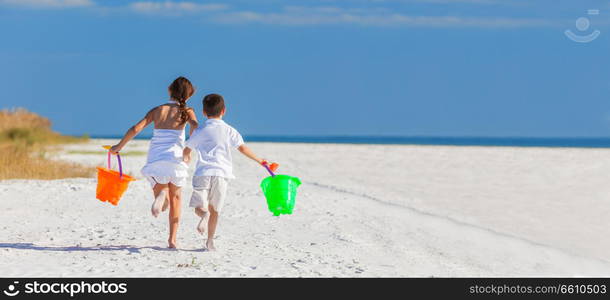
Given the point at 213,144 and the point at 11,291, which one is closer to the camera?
the point at 11,291

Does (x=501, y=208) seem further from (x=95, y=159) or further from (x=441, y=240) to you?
(x=95, y=159)

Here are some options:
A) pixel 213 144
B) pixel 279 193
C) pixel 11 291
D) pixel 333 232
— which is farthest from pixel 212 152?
pixel 333 232

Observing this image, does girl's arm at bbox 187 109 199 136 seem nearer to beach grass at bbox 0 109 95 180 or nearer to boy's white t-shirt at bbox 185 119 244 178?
boy's white t-shirt at bbox 185 119 244 178

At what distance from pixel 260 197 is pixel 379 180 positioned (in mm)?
5932

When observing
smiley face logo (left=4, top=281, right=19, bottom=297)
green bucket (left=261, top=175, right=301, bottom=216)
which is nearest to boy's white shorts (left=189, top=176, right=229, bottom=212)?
green bucket (left=261, top=175, right=301, bottom=216)

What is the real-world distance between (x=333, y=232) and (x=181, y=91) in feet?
9.90

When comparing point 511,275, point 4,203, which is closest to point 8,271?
point 511,275

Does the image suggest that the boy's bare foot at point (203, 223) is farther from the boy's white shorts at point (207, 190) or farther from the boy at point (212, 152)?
the boy's white shorts at point (207, 190)

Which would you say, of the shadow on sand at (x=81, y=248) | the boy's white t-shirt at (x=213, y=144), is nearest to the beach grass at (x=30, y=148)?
the shadow on sand at (x=81, y=248)

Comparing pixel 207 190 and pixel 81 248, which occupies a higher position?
pixel 207 190

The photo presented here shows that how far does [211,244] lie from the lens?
25.8 feet

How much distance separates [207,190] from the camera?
295 inches

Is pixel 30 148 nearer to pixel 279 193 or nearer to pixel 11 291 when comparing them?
pixel 279 193

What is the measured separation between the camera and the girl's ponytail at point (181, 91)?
7609 mm
